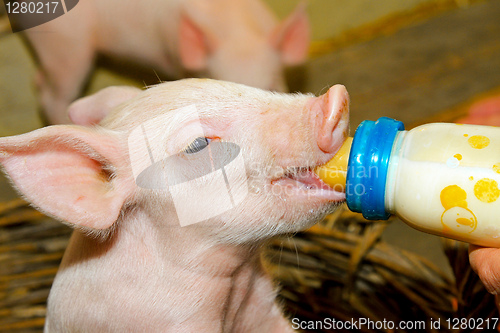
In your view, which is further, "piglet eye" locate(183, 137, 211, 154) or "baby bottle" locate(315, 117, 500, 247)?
"piglet eye" locate(183, 137, 211, 154)

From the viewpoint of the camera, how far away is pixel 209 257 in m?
1.05

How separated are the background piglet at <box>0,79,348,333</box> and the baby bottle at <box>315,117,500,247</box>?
0.08m

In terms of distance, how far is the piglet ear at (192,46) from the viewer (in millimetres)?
1863

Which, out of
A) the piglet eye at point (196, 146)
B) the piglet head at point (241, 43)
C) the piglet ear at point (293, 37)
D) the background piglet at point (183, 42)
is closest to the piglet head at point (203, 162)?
the piglet eye at point (196, 146)

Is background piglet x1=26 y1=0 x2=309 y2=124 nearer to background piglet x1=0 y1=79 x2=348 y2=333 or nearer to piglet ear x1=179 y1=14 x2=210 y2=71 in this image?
piglet ear x1=179 y1=14 x2=210 y2=71

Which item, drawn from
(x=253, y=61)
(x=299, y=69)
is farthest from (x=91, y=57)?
(x=299, y=69)

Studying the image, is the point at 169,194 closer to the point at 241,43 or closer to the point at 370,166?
the point at 370,166

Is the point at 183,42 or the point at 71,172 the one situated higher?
the point at 71,172

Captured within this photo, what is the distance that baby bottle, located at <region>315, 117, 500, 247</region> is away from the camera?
800mm

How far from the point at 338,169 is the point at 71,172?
0.48 m

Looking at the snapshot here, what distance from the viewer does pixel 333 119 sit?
91cm

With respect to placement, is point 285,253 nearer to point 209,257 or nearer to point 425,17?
point 209,257

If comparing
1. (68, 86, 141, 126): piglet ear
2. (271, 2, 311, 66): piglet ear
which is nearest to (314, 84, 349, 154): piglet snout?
(68, 86, 141, 126): piglet ear

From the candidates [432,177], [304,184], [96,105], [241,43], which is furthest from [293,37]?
[432,177]
